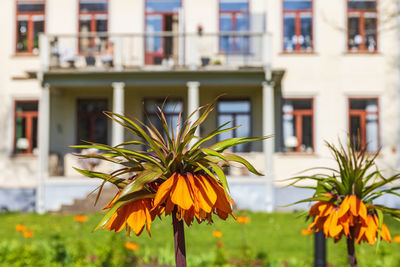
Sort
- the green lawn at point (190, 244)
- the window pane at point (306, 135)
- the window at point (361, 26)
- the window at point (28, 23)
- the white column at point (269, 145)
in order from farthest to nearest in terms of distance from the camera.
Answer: the window at point (28, 23) → the window at point (361, 26) → the window pane at point (306, 135) → the white column at point (269, 145) → the green lawn at point (190, 244)

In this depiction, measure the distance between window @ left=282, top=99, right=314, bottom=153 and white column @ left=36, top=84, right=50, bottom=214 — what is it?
23.2 ft

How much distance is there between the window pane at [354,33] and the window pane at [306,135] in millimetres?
2690

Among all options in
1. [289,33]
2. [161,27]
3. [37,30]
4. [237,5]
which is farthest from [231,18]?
[37,30]

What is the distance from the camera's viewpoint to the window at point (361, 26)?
16.6 m

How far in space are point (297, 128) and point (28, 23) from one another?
9209mm

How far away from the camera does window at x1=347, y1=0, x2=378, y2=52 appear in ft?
54.5

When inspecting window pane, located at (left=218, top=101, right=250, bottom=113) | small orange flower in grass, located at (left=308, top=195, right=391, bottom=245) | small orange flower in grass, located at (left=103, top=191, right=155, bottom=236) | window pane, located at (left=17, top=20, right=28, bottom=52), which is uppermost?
window pane, located at (left=17, top=20, right=28, bottom=52)

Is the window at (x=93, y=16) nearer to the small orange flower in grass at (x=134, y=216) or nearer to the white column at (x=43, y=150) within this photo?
the white column at (x=43, y=150)

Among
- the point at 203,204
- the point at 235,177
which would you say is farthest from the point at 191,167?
the point at 235,177

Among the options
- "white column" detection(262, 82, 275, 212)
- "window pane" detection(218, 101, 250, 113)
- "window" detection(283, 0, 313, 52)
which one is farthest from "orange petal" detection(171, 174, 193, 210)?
"window" detection(283, 0, 313, 52)

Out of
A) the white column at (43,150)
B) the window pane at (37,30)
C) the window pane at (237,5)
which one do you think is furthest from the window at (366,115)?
the window pane at (37,30)

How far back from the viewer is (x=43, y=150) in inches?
594

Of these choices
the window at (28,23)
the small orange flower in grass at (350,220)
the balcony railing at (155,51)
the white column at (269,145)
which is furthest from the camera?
the window at (28,23)

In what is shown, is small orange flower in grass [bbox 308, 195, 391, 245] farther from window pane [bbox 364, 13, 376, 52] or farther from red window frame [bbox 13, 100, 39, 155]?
red window frame [bbox 13, 100, 39, 155]
